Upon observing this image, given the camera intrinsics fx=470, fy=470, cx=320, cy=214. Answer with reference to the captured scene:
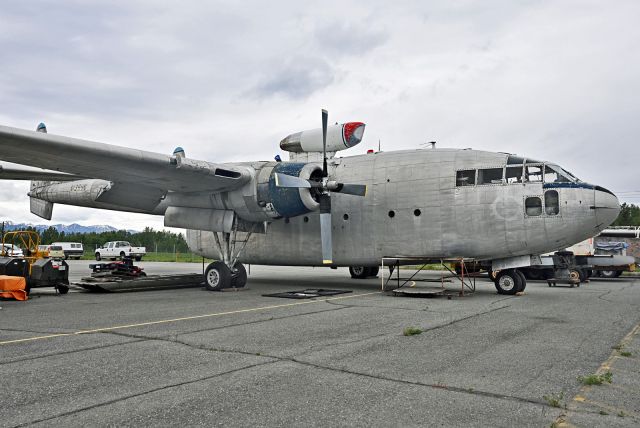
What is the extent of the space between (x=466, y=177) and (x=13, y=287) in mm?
14652

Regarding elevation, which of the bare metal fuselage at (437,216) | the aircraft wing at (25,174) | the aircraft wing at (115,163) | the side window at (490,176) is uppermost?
the aircraft wing at (25,174)

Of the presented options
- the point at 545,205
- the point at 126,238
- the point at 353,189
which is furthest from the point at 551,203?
the point at 126,238

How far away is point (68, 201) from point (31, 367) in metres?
17.5

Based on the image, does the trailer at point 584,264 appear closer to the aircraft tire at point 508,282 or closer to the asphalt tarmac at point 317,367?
the aircraft tire at point 508,282

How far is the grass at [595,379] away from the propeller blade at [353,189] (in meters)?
10.5

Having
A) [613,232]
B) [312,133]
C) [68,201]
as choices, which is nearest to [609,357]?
[312,133]

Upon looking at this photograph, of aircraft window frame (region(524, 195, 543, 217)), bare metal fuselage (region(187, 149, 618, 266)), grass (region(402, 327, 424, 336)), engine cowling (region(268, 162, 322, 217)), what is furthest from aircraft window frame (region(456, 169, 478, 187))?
grass (region(402, 327, 424, 336))

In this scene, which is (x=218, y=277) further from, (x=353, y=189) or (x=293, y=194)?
(x=353, y=189)

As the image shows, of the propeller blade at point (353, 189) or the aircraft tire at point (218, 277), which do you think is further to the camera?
the aircraft tire at point (218, 277)

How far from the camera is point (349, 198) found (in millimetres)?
17547

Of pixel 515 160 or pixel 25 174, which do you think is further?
pixel 25 174

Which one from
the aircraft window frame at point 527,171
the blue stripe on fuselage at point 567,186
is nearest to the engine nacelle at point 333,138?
the aircraft window frame at point 527,171

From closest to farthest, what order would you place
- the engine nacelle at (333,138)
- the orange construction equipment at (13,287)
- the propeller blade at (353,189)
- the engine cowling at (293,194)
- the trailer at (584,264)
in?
the orange construction equipment at (13,287) < the propeller blade at (353,189) < the engine cowling at (293,194) < the engine nacelle at (333,138) < the trailer at (584,264)

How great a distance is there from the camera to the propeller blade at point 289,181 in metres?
15.2
